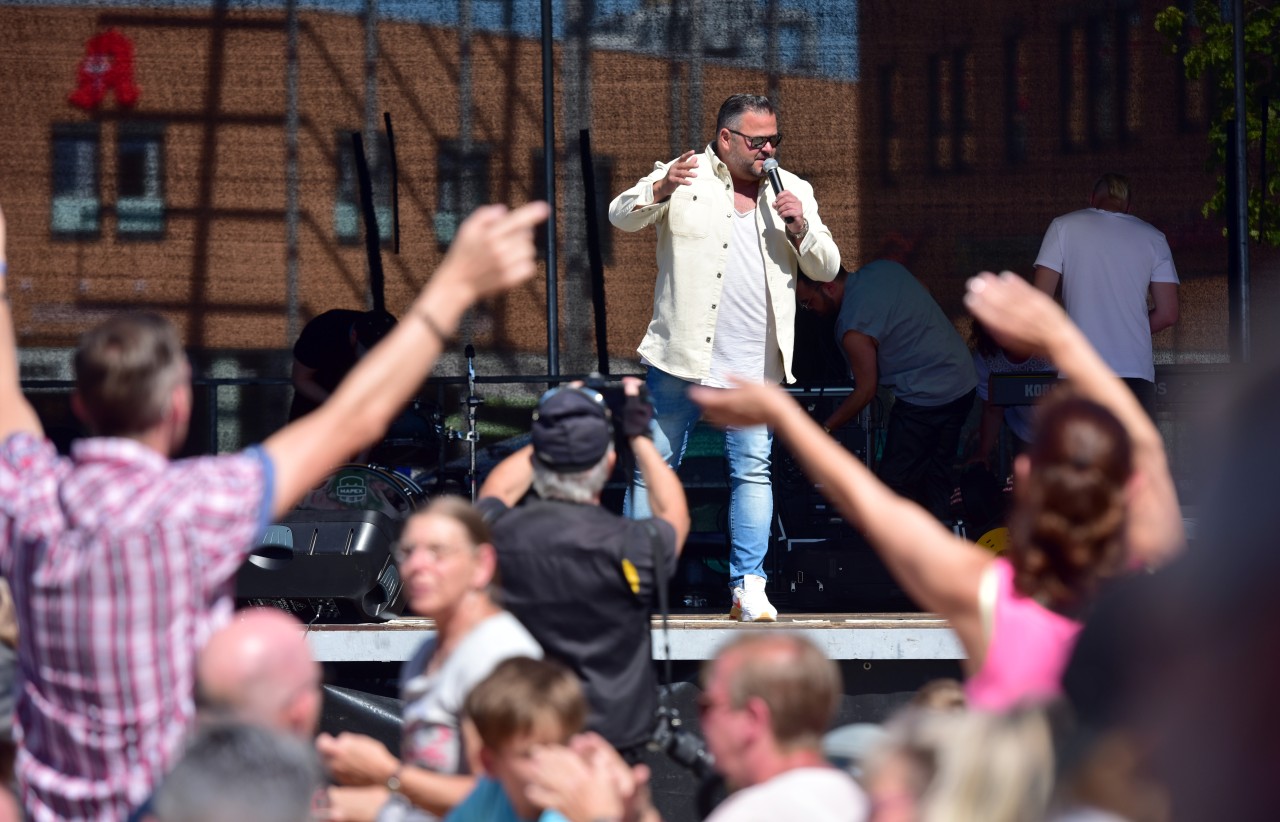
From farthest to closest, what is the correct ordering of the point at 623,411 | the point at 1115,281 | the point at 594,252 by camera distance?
the point at 594,252 < the point at 1115,281 < the point at 623,411

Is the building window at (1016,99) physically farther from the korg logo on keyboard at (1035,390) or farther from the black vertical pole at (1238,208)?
the korg logo on keyboard at (1035,390)

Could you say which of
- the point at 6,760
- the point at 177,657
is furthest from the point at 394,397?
the point at 6,760

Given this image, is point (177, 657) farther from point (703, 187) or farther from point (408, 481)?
point (408, 481)

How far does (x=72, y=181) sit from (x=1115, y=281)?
4192mm

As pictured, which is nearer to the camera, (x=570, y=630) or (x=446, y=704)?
(x=446, y=704)

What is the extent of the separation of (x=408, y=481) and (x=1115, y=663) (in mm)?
4285

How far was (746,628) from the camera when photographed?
4637 millimetres

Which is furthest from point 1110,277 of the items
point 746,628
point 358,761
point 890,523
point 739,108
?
point 358,761

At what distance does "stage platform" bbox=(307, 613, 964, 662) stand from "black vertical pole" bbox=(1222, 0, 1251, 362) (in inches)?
72.2

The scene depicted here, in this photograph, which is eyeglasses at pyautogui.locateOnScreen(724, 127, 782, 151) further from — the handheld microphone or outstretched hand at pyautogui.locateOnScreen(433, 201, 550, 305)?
outstretched hand at pyautogui.locateOnScreen(433, 201, 550, 305)

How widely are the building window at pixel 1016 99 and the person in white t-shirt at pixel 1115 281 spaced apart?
1.07 meters

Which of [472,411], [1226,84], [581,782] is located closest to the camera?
[581,782]

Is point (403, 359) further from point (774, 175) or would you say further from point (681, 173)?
point (774, 175)

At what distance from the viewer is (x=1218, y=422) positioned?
139 cm
